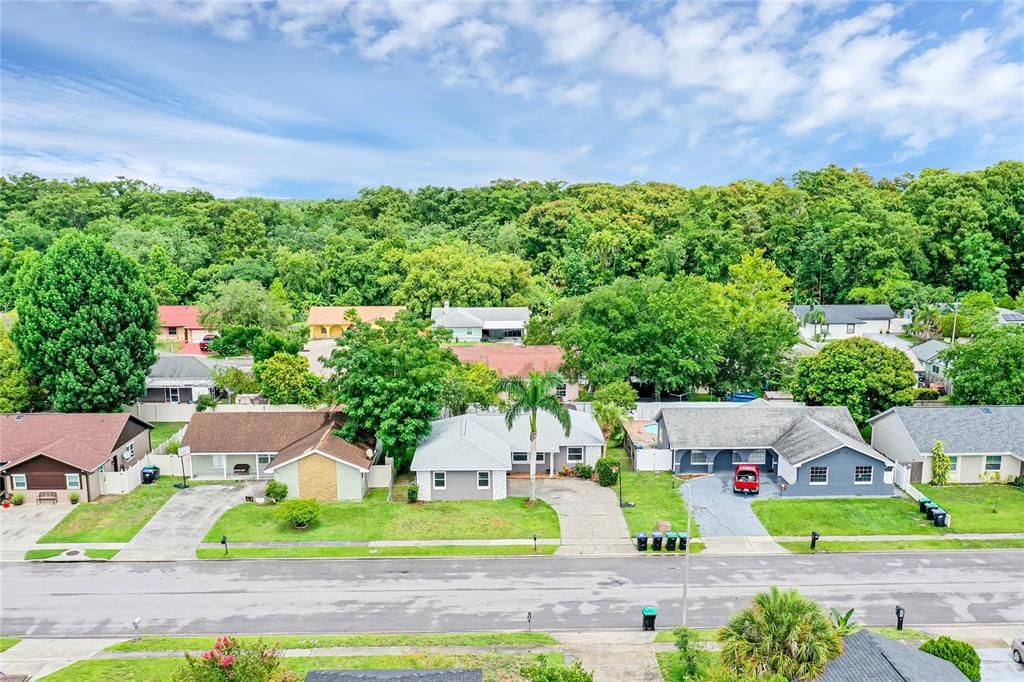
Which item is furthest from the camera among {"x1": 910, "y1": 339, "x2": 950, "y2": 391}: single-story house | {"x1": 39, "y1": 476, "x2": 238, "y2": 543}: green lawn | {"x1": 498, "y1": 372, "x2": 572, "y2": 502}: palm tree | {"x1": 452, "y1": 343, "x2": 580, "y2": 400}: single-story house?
{"x1": 910, "y1": 339, "x2": 950, "y2": 391}: single-story house

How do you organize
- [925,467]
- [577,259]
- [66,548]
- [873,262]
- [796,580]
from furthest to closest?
[577,259], [873,262], [925,467], [66,548], [796,580]

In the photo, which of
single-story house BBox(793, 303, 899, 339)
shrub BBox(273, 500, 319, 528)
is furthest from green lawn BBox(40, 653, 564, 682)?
single-story house BBox(793, 303, 899, 339)

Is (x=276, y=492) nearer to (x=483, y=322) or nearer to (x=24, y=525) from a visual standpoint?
(x=24, y=525)

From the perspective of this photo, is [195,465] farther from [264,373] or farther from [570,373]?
[570,373]

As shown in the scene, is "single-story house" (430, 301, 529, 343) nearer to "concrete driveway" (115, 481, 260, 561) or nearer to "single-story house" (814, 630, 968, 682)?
"concrete driveway" (115, 481, 260, 561)

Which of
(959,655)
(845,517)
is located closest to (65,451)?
(845,517)

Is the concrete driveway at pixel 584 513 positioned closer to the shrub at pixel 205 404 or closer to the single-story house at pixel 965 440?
the single-story house at pixel 965 440

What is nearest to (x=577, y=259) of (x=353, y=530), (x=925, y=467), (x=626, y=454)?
(x=626, y=454)
